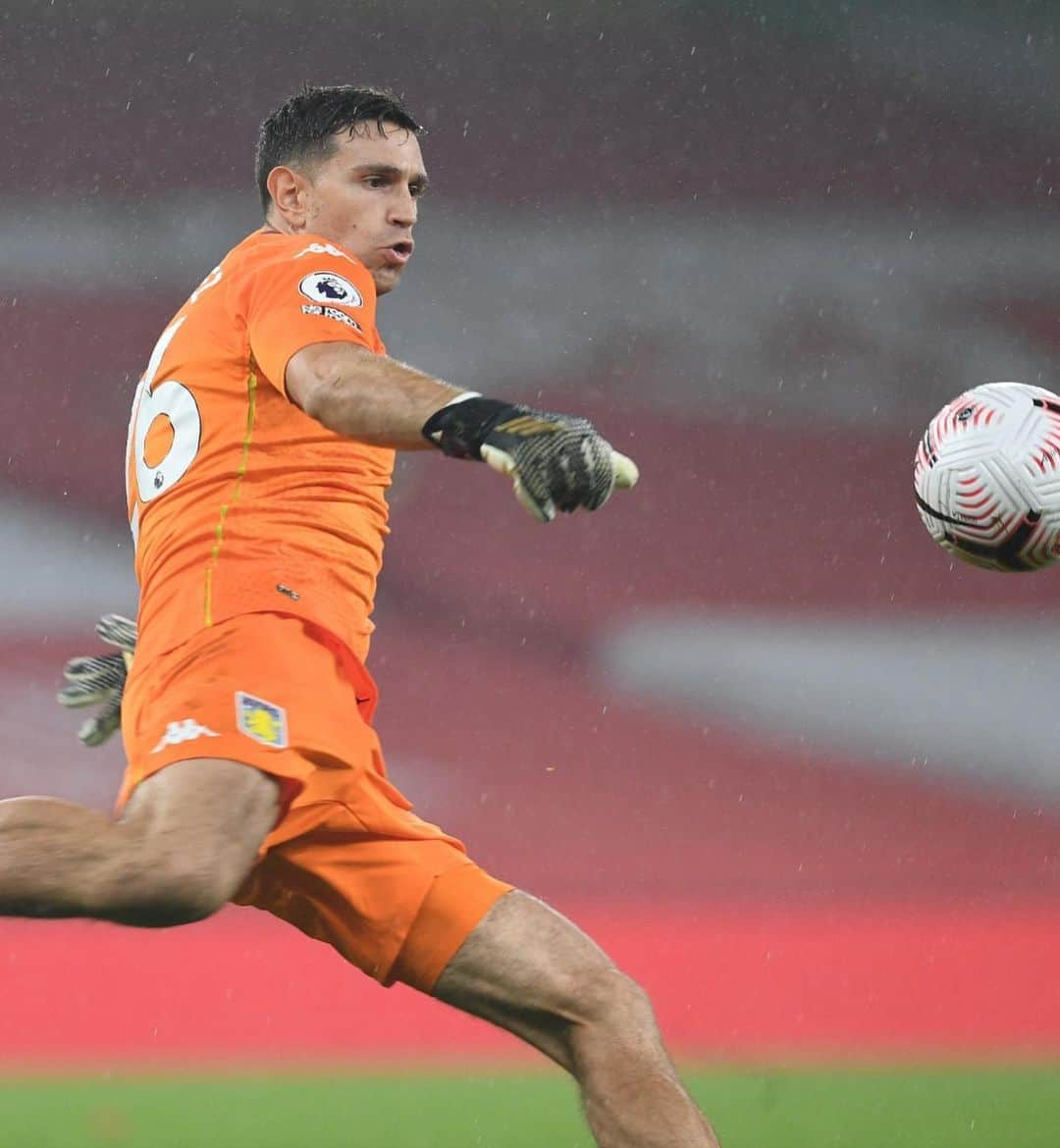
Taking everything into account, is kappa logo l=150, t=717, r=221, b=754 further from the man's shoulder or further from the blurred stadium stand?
the blurred stadium stand

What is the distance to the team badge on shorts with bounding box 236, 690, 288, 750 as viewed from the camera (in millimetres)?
2646

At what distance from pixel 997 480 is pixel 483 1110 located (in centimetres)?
260

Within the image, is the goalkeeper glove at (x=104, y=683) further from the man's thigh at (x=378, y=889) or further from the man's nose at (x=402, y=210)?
the man's nose at (x=402, y=210)

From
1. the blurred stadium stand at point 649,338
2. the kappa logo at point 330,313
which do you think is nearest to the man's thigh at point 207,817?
the kappa logo at point 330,313

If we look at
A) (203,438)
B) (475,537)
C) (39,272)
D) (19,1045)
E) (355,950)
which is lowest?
(355,950)

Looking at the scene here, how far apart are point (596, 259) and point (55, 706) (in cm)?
290

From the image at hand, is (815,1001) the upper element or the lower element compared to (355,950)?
upper

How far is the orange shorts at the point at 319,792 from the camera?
8.77ft

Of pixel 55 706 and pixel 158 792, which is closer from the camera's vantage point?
pixel 158 792

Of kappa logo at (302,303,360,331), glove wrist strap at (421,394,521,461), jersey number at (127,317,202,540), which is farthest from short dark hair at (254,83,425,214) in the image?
glove wrist strap at (421,394,521,461)

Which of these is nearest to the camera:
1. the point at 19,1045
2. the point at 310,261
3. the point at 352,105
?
the point at 310,261

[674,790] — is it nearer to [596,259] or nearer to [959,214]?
[596,259]

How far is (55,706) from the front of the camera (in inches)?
282

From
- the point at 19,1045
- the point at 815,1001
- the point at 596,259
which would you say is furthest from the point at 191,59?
the point at 815,1001
